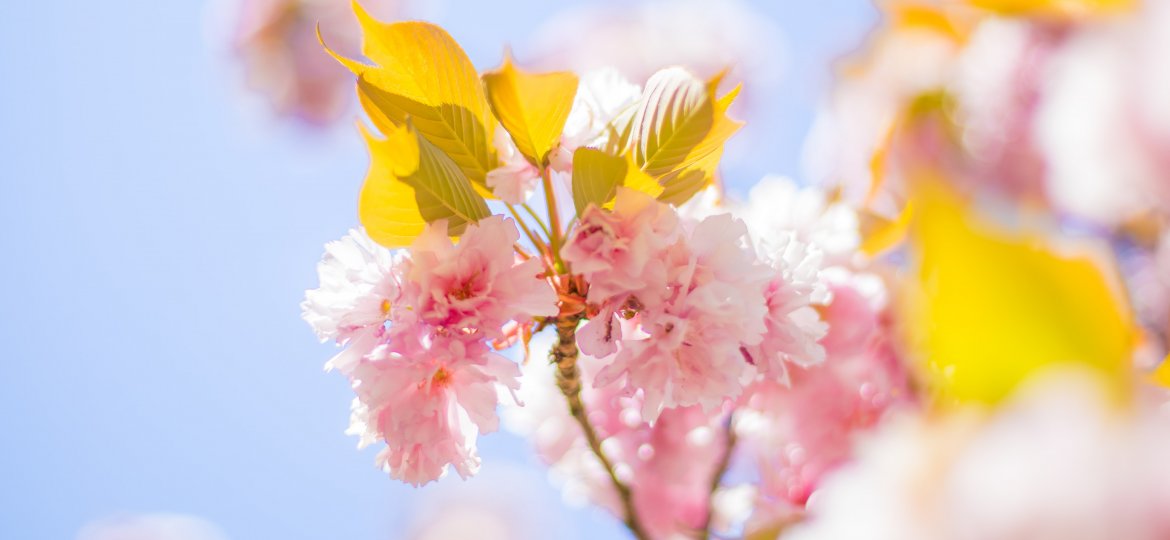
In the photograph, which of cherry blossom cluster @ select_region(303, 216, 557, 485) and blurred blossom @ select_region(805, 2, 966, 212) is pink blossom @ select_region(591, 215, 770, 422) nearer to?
cherry blossom cluster @ select_region(303, 216, 557, 485)

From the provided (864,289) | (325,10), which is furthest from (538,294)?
(325,10)

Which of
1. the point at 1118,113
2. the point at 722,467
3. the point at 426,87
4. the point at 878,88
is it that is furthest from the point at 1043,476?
the point at 878,88

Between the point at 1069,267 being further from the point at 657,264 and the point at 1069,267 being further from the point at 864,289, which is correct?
the point at 864,289

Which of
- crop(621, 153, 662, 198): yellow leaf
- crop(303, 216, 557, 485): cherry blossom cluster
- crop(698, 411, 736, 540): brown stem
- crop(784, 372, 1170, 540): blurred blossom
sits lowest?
crop(698, 411, 736, 540): brown stem

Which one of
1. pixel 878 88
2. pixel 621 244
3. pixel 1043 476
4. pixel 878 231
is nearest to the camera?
pixel 1043 476

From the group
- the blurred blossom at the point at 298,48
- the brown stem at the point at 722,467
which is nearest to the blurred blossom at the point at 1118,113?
the brown stem at the point at 722,467

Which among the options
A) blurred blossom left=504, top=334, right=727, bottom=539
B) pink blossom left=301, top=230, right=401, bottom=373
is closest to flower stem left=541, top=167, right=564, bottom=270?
pink blossom left=301, top=230, right=401, bottom=373

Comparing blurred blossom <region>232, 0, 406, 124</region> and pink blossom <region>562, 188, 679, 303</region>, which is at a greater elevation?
pink blossom <region>562, 188, 679, 303</region>

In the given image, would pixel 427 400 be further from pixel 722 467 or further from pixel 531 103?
pixel 722 467
